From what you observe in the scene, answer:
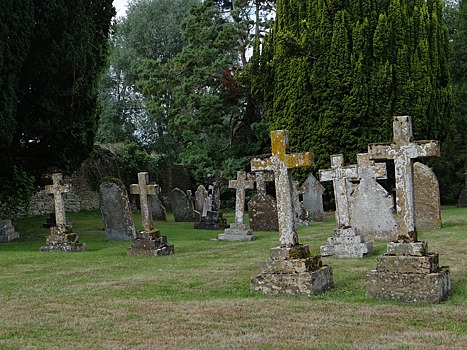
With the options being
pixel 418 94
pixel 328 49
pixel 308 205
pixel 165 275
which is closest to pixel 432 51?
pixel 418 94

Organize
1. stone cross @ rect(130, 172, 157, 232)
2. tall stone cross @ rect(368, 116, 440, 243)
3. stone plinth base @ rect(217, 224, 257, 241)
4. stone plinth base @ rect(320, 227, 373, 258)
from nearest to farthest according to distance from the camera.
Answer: tall stone cross @ rect(368, 116, 440, 243), stone plinth base @ rect(320, 227, 373, 258), stone cross @ rect(130, 172, 157, 232), stone plinth base @ rect(217, 224, 257, 241)

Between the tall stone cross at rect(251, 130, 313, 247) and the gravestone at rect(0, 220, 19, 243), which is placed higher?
the tall stone cross at rect(251, 130, 313, 247)

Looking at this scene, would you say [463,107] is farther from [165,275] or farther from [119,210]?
[165,275]

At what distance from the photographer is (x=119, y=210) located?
1548cm

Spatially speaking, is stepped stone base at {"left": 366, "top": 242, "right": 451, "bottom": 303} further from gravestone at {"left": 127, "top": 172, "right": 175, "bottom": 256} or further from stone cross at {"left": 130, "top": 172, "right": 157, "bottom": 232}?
stone cross at {"left": 130, "top": 172, "right": 157, "bottom": 232}

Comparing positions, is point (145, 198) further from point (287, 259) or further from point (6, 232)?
point (287, 259)

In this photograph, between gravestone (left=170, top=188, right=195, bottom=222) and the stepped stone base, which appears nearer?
the stepped stone base

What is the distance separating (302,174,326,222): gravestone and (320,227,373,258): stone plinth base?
959cm

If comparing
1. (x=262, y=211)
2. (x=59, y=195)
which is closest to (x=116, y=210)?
(x=59, y=195)

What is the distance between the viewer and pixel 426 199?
1496 cm

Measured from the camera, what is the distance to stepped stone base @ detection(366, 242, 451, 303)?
683 centimetres

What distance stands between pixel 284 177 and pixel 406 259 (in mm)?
1986

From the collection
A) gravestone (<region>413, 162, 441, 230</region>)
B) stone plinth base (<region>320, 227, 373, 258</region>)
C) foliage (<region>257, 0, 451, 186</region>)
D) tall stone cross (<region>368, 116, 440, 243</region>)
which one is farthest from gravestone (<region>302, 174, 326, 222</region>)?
tall stone cross (<region>368, 116, 440, 243</region>)

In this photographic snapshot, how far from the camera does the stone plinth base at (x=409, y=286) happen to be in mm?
6805
